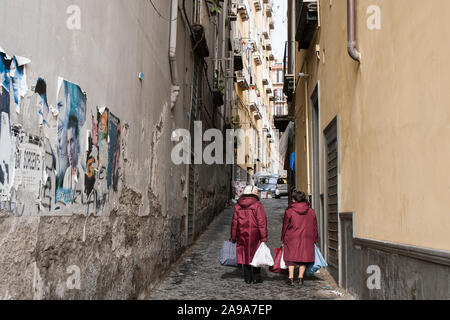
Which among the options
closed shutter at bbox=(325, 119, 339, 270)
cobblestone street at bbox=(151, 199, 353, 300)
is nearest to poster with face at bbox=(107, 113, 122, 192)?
cobblestone street at bbox=(151, 199, 353, 300)

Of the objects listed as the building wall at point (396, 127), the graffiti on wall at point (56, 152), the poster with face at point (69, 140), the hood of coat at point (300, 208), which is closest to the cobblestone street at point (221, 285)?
the hood of coat at point (300, 208)

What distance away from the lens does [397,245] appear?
4520 millimetres

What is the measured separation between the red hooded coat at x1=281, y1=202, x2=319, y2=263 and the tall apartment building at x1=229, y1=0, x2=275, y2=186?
46.6 ft

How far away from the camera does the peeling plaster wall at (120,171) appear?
3102mm

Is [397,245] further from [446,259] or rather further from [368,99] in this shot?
[368,99]

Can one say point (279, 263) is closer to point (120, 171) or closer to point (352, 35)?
point (120, 171)

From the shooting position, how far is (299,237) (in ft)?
25.0

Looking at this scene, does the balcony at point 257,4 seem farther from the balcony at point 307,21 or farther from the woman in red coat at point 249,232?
the woman in red coat at point 249,232

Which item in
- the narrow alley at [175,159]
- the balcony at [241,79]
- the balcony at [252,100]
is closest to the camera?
the narrow alley at [175,159]

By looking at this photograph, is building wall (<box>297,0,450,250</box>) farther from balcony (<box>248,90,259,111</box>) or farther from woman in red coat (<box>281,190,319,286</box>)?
balcony (<box>248,90,259,111</box>)

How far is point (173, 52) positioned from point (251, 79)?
23.7 metres

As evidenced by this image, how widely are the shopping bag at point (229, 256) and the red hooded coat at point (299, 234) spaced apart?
838mm

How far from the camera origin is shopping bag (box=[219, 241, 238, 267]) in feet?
26.0

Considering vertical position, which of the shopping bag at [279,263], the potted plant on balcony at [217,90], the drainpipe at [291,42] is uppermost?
the drainpipe at [291,42]
